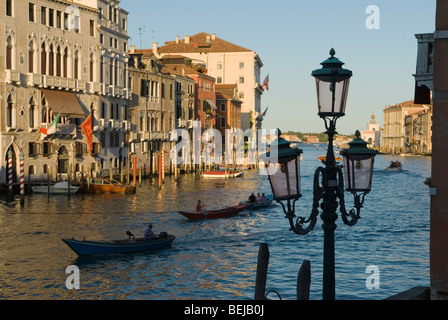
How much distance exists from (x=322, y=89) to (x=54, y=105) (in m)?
36.6

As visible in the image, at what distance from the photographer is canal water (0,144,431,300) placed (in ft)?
61.3

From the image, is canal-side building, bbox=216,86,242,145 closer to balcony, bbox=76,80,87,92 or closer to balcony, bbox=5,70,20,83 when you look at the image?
balcony, bbox=76,80,87,92

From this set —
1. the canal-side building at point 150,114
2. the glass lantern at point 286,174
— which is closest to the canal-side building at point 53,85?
the canal-side building at point 150,114

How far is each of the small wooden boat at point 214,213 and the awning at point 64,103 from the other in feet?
45.6

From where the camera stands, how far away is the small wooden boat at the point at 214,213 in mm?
32031

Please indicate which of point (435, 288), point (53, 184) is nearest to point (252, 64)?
A: point (53, 184)

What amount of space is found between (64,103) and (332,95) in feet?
124

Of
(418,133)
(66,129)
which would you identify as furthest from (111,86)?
(418,133)

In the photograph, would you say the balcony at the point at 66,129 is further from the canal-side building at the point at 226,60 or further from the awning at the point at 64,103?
the canal-side building at the point at 226,60

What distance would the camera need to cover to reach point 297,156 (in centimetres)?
699

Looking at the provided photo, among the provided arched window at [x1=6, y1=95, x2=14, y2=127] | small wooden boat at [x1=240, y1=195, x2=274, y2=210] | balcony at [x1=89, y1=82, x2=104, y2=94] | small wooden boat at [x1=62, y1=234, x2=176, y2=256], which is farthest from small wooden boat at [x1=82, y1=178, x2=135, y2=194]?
small wooden boat at [x1=62, y1=234, x2=176, y2=256]

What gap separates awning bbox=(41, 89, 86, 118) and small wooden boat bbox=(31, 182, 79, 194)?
4.88 meters

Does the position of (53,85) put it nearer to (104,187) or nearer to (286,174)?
(104,187)

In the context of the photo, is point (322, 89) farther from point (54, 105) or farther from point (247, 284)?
point (54, 105)
